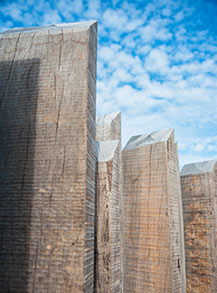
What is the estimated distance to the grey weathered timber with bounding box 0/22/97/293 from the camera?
145 cm

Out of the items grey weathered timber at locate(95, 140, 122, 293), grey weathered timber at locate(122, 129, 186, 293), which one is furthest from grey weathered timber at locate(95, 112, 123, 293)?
grey weathered timber at locate(122, 129, 186, 293)

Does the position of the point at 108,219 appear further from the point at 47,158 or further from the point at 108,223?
the point at 47,158

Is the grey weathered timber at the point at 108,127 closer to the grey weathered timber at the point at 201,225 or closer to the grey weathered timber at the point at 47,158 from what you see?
the grey weathered timber at the point at 47,158

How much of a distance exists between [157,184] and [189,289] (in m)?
1.42

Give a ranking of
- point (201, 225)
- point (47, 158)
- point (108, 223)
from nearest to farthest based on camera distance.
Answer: point (47, 158) < point (108, 223) < point (201, 225)

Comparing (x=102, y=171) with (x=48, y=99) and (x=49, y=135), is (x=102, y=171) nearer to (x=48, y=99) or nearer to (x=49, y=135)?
(x=49, y=135)

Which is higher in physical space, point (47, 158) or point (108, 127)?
point (108, 127)

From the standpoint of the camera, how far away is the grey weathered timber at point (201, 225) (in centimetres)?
279

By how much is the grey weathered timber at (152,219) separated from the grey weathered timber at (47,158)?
2.71 ft

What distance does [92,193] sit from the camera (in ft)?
5.50

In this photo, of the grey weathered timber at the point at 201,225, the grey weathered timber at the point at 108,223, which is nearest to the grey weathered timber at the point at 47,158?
the grey weathered timber at the point at 108,223

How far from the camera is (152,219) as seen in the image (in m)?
2.30

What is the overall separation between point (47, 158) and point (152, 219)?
1208 mm

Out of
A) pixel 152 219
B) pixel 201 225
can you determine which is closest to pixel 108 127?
pixel 152 219
